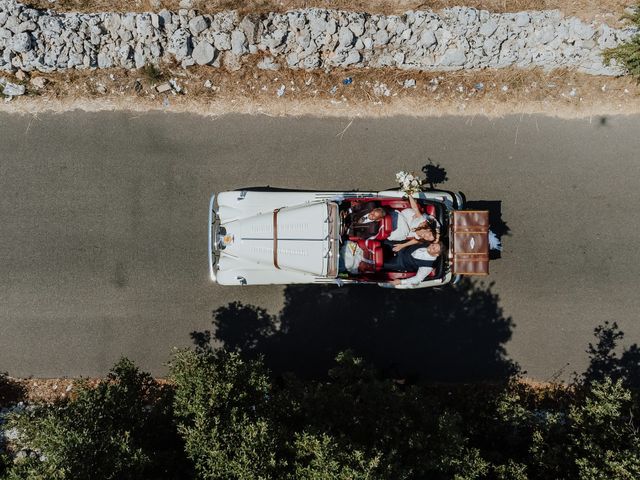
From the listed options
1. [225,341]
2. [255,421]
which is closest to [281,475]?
[255,421]

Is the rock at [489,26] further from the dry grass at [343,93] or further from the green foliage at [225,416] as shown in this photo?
the green foliage at [225,416]

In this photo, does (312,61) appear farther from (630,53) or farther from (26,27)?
(630,53)

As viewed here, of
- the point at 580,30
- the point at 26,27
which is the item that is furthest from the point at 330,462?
the point at 26,27

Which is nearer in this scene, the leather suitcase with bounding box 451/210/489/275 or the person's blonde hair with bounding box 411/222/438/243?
the person's blonde hair with bounding box 411/222/438/243

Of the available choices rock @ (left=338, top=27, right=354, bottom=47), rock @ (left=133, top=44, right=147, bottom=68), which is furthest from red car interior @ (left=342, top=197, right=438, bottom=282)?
rock @ (left=133, top=44, right=147, bottom=68)

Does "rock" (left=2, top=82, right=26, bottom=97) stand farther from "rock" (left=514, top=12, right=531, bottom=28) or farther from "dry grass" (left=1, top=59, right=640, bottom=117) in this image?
"rock" (left=514, top=12, right=531, bottom=28)
